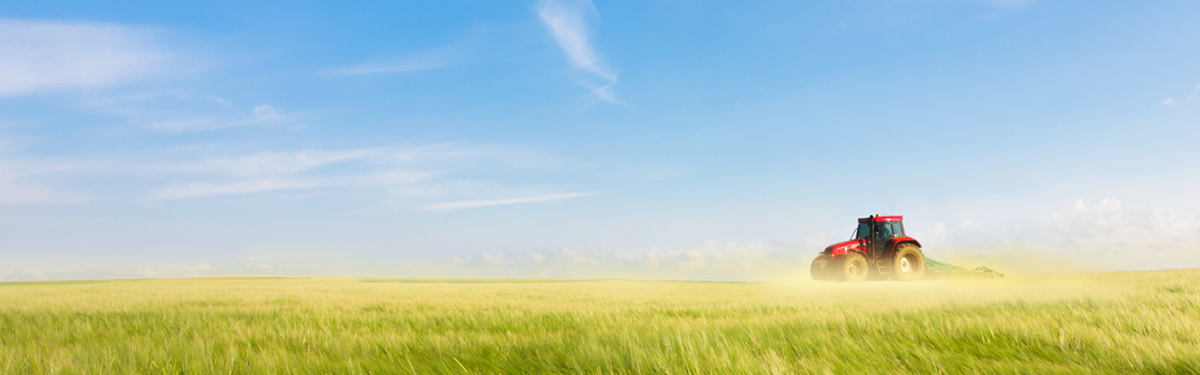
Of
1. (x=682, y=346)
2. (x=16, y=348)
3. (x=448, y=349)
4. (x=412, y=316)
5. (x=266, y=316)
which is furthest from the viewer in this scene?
(x=266, y=316)

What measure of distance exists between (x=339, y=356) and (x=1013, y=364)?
4099 mm

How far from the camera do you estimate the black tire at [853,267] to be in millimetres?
17453

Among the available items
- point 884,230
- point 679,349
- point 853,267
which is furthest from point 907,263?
point 679,349

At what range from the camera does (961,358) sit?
3221 millimetres

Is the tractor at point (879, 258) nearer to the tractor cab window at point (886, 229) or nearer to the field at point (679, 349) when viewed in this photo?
the tractor cab window at point (886, 229)

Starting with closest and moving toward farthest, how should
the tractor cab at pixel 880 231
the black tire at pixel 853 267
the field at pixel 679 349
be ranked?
the field at pixel 679 349 → the black tire at pixel 853 267 → the tractor cab at pixel 880 231

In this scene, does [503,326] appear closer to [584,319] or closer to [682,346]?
[584,319]

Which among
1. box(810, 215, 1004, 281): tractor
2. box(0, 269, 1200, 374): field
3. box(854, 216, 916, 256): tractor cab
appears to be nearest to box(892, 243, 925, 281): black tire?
box(810, 215, 1004, 281): tractor

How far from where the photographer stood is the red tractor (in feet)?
57.8

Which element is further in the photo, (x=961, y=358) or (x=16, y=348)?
(x=16, y=348)

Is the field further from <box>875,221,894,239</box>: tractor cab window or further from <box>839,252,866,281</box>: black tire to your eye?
<box>875,221,894,239</box>: tractor cab window

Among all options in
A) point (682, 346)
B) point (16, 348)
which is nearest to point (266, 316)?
point (16, 348)

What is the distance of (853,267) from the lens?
17.8 m

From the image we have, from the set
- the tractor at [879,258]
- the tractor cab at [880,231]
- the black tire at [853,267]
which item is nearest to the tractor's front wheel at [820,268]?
the tractor at [879,258]
